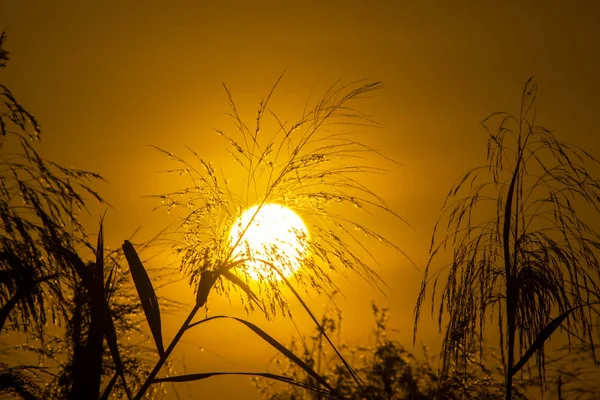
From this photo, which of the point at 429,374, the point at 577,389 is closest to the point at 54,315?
the point at 577,389

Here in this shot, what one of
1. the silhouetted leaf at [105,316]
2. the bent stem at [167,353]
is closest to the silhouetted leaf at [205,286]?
the bent stem at [167,353]

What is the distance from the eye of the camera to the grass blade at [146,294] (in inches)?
61.2

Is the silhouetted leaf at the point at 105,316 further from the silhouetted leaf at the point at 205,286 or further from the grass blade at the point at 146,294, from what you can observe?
the silhouetted leaf at the point at 205,286

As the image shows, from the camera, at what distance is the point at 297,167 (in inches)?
89.9

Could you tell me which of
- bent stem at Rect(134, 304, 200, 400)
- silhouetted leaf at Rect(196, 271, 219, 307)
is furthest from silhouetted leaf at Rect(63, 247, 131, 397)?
silhouetted leaf at Rect(196, 271, 219, 307)

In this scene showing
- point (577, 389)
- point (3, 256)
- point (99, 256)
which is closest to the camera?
point (99, 256)

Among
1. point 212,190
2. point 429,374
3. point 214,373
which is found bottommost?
point 214,373

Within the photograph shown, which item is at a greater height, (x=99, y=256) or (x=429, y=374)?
(x=429, y=374)

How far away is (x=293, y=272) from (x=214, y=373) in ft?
2.59

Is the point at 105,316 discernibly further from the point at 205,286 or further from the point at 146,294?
the point at 205,286

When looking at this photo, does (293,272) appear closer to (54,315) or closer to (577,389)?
(54,315)

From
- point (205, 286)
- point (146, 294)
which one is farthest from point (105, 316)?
point (205, 286)

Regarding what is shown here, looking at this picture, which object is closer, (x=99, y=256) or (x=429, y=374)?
Result: (x=99, y=256)

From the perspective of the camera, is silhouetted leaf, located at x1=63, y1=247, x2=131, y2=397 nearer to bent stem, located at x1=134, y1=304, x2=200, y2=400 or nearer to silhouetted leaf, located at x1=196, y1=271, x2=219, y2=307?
bent stem, located at x1=134, y1=304, x2=200, y2=400
